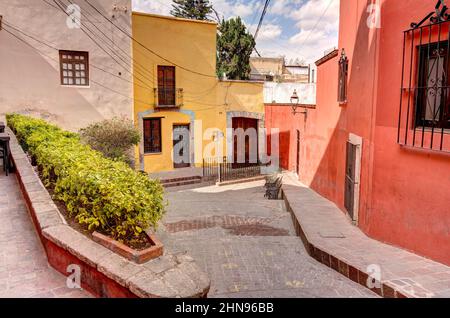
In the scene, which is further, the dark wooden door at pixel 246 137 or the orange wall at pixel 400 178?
the dark wooden door at pixel 246 137

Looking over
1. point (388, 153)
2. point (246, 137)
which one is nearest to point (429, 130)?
point (388, 153)

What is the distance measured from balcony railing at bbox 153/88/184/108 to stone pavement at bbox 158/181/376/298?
6713 millimetres

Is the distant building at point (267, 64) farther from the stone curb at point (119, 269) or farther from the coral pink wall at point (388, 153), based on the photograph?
the stone curb at point (119, 269)

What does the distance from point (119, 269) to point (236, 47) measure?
23669mm

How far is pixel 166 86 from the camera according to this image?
672 inches

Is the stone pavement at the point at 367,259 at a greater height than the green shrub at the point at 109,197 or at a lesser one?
lesser

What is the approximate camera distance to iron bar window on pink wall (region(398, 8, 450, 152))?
5.37 m

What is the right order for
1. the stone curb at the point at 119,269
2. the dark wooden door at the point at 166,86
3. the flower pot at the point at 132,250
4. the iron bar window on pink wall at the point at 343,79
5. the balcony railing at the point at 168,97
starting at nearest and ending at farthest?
the stone curb at the point at 119,269, the flower pot at the point at 132,250, the iron bar window on pink wall at the point at 343,79, the balcony railing at the point at 168,97, the dark wooden door at the point at 166,86

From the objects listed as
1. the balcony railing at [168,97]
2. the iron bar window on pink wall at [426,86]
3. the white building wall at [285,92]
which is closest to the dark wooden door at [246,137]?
the white building wall at [285,92]

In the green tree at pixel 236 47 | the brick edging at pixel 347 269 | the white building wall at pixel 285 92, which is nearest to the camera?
the brick edging at pixel 347 269

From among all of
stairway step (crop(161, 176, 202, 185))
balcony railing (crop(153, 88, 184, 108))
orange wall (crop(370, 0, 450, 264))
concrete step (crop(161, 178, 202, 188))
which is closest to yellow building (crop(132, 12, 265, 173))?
balcony railing (crop(153, 88, 184, 108))

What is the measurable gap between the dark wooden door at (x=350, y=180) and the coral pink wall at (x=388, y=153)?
12.6 inches

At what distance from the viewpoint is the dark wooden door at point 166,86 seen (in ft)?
55.4

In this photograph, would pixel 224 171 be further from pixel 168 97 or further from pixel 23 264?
pixel 23 264
